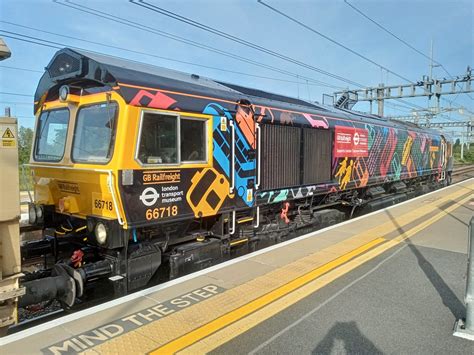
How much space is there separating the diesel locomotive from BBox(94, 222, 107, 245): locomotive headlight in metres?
0.02

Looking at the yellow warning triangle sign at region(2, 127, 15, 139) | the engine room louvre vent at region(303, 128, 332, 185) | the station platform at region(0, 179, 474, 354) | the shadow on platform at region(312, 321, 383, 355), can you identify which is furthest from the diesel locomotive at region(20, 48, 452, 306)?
the shadow on platform at region(312, 321, 383, 355)

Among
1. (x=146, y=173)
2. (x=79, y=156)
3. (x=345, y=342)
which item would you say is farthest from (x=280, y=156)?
(x=345, y=342)

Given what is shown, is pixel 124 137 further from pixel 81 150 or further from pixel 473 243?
pixel 473 243

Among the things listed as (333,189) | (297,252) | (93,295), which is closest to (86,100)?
(93,295)

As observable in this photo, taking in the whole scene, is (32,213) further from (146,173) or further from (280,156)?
(280,156)

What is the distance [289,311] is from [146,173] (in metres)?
2.39

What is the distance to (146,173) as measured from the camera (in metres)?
4.86

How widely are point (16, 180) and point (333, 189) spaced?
24.5ft

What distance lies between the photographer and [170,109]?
5180 millimetres

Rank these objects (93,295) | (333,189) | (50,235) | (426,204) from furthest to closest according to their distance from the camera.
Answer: (426,204)
(333,189)
(50,235)
(93,295)

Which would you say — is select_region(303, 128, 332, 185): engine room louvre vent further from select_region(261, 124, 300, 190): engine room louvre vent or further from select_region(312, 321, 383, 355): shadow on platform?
select_region(312, 321, 383, 355): shadow on platform

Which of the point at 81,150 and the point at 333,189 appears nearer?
the point at 81,150

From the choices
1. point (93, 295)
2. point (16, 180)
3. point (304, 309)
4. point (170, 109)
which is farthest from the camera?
point (93, 295)

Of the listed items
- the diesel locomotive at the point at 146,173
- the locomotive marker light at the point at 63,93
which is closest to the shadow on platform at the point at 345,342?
the diesel locomotive at the point at 146,173
